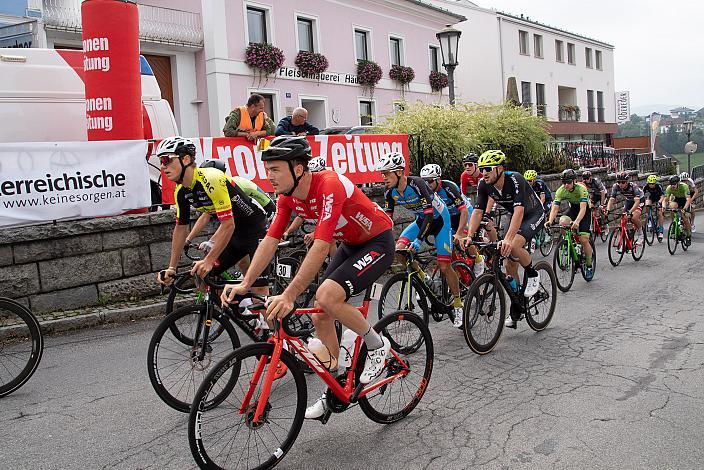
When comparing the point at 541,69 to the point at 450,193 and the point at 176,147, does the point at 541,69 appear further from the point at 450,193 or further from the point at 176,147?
the point at 176,147

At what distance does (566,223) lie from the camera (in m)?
10.6

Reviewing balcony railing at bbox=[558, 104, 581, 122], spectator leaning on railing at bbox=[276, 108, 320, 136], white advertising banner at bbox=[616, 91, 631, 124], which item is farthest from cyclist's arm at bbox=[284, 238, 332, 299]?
white advertising banner at bbox=[616, 91, 631, 124]

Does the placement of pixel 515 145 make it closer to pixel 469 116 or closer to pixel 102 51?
pixel 469 116

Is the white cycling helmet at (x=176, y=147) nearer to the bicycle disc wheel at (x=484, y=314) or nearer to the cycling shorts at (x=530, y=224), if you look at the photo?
the bicycle disc wheel at (x=484, y=314)

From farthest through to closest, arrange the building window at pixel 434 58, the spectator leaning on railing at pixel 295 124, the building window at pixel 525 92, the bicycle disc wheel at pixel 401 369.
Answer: the building window at pixel 525 92 < the building window at pixel 434 58 < the spectator leaning on railing at pixel 295 124 < the bicycle disc wheel at pixel 401 369

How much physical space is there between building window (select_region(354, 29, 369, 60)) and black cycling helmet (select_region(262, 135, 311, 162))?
83.5ft

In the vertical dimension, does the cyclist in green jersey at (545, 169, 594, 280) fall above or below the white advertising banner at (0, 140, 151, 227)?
below

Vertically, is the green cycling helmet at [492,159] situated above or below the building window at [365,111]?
below

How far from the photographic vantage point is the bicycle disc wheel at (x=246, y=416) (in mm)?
3592

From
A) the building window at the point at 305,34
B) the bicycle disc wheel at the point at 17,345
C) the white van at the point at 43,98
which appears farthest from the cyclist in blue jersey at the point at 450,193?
the building window at the point at 305,34

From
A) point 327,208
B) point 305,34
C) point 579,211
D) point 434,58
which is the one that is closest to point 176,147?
point 327,208

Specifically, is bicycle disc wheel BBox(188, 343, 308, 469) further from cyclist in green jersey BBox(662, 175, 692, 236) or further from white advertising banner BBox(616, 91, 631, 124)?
A: white advertising banner BBox(616, 91, 631, 124)

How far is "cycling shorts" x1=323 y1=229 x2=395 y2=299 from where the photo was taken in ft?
14.3

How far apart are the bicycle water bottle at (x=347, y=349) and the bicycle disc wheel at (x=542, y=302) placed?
3348 mm
